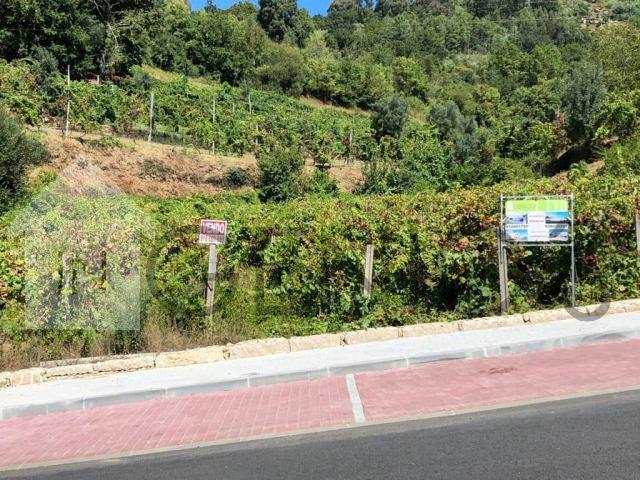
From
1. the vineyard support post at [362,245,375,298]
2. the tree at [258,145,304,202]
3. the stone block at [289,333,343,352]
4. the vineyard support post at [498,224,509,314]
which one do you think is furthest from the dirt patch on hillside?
the vineyard support post at [498,224,509,314]

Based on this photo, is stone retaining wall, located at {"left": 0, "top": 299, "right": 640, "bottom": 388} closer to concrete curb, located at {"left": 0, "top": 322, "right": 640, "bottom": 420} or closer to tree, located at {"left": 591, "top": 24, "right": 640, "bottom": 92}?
concrete curb, located at {"left": 0, "top": 322, "right": 640, "bottom": 420}

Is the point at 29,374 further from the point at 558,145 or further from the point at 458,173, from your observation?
the point at 558,145

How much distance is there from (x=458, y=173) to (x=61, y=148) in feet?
72.8

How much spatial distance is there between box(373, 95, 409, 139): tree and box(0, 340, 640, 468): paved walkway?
40.0 m

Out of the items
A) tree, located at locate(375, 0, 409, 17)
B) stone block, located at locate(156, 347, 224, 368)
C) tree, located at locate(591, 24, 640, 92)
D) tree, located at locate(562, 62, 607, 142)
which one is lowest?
stone block, located at locate(156, 347, 224, 368)

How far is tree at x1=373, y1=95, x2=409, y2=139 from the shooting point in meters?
46.1

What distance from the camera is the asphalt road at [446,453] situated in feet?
13.9

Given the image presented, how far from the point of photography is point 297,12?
343 feet

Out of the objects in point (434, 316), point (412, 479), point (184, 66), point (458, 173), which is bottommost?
point (412, 479)

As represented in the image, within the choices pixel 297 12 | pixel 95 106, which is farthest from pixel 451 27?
pixel 95 106

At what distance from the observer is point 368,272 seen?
363 inches

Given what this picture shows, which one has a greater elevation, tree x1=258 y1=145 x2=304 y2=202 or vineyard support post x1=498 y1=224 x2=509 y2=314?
tree x1=258 y1=145 x2=304 y2=202

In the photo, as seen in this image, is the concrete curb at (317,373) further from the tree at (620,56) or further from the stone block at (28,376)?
the tree at (620,56)

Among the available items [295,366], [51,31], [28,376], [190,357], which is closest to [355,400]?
[295,366]
